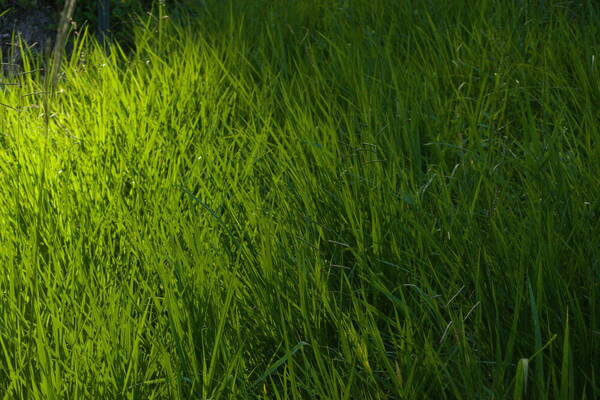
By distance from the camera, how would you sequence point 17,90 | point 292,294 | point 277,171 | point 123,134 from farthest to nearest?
1. point 17,90
2. point 123,134
3. point 277,171
4. point 292,294

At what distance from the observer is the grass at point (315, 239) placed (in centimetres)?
118

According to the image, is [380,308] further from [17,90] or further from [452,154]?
[17,90]

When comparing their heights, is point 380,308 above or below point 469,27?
below

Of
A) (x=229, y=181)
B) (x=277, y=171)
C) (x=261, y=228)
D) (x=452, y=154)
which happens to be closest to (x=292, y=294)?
(x=261, y=228)

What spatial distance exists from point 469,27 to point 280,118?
912mm

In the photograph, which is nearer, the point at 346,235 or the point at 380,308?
the point at 380,308

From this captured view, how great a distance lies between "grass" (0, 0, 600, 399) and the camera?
1177 mm

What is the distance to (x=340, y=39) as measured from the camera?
106 inches

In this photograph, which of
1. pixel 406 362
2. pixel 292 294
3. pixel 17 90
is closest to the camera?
pixel 406 362

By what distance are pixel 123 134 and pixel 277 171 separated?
50cm

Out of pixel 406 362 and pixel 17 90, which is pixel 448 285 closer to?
pixel 406 362

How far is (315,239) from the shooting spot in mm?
1580

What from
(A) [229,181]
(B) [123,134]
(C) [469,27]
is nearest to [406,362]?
(A) [229,181]

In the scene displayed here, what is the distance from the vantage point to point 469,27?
2.81 m
